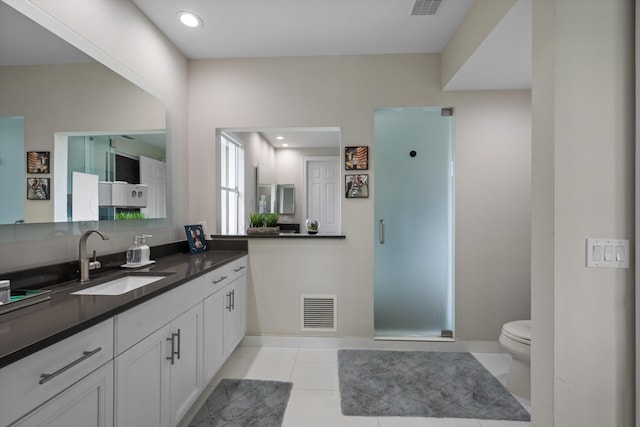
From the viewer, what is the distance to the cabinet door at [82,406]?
899 mm

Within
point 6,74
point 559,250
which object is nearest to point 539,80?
point 559,250

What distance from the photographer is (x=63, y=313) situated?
113 cm

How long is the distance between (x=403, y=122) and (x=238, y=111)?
5.21 feet

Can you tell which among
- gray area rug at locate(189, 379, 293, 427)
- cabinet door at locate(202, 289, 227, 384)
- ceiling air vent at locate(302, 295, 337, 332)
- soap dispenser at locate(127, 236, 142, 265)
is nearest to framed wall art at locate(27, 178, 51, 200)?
soap dispenser at locate(127, 236, 142, 265)

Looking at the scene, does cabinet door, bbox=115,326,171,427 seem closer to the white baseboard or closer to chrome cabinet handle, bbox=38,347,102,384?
chrome cabinet handle, bbox=38,347,102,384

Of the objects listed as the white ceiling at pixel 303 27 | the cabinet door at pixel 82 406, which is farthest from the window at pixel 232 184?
the cabinet door at pixel 82 406

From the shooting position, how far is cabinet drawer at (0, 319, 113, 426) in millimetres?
803

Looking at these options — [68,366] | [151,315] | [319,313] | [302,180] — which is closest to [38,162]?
[151,315]

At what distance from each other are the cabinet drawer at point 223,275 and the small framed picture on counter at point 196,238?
393 millimetres

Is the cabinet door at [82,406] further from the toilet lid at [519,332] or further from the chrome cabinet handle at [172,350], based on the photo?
the toilet lid at [519,332]

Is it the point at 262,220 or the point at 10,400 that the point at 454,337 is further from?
the point at 10,400

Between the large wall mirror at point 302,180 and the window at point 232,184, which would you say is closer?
the window at point 232,184

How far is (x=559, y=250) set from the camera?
1.25 m

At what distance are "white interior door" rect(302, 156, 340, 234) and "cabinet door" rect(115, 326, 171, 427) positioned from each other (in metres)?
4.41
